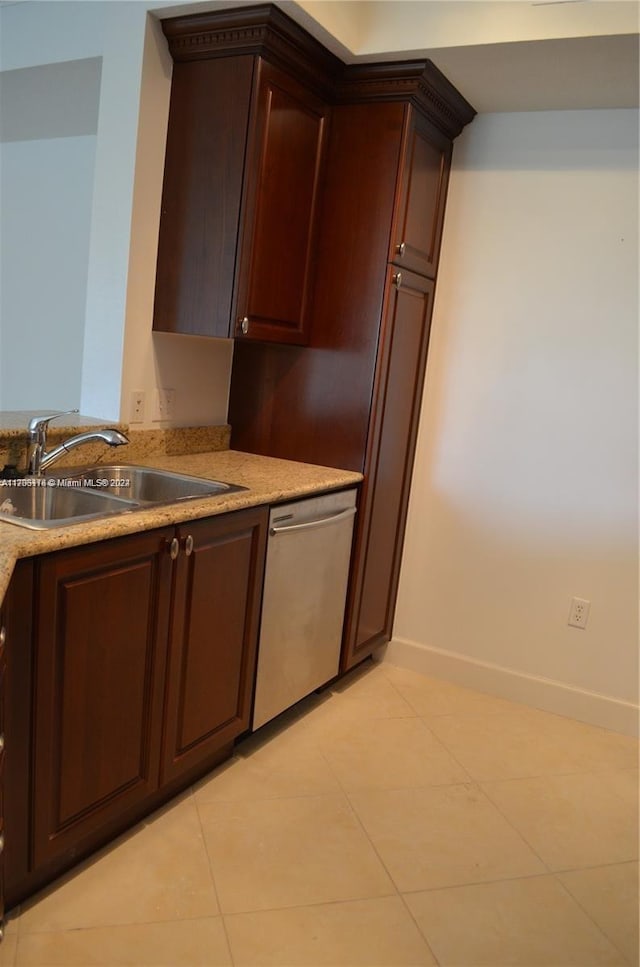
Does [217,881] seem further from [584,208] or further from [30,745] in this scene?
[584,208]

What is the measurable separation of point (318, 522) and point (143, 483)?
601 mm

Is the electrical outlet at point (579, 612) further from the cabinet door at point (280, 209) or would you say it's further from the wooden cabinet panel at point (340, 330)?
the cabinet door at point (280, 209)

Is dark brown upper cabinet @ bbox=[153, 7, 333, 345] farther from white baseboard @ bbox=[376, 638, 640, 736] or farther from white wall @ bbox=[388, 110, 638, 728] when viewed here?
white baseboard @ bbox=[376, 638, 640, 736]

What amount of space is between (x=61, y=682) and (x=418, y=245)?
6.54ft

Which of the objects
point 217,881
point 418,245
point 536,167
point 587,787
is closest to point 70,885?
point 217,881

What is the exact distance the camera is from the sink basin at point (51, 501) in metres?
1.96

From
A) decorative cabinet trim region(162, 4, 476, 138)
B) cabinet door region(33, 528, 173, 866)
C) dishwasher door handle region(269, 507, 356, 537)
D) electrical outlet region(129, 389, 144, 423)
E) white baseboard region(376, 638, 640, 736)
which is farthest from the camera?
white baseboard region(376, 638, 640, 736)

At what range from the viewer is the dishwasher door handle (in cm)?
226

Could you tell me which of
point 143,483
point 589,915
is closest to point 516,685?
point 589,915

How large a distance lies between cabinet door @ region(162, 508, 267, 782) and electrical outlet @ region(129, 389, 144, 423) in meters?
0.66

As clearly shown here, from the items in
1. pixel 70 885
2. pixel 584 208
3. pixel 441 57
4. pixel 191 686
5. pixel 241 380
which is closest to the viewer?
pixel 70 885

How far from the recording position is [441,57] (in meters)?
2.29

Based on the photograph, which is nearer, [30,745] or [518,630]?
[30,745]

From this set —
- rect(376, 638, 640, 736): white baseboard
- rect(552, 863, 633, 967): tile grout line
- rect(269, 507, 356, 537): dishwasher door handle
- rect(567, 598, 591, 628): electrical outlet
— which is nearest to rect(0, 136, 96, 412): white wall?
rect(269, 507, 356, 537): dishwasher door handle
